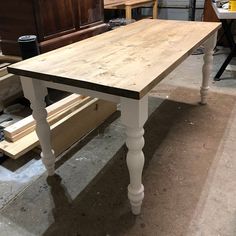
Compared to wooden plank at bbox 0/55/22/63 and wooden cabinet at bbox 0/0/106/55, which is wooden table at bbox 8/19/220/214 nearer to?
wooden cabinet at bbox 0/0/106/55

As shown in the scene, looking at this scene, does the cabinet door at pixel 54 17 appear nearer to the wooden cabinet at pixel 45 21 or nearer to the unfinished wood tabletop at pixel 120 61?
the wooden cabinet at pixel 45 21

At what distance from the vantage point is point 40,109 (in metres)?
1.28

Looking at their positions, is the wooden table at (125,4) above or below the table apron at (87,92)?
above

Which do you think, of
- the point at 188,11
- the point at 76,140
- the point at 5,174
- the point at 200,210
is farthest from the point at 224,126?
the point at 188,11

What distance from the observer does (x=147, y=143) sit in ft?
5.75

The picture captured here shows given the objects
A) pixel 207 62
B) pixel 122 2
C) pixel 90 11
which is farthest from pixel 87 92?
pixel 122 2

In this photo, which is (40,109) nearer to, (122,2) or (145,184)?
(145,184)

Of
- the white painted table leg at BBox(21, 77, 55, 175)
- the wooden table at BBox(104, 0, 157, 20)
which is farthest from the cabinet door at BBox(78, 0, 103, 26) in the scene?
the white painted table leg at BBox(21, 77, 55, 175)

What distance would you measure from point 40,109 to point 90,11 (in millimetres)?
1381

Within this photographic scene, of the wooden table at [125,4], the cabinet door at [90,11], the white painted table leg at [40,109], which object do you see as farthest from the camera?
the wooden table at [125,4]

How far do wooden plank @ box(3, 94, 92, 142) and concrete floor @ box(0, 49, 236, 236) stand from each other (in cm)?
16

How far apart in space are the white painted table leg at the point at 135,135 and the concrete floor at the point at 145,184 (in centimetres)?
16

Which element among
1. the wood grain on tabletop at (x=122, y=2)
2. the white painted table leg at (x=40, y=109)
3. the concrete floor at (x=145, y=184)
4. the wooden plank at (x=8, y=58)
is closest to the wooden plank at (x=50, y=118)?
the concrete floor at (x=145, y=184)

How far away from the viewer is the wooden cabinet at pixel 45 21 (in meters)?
1.85
